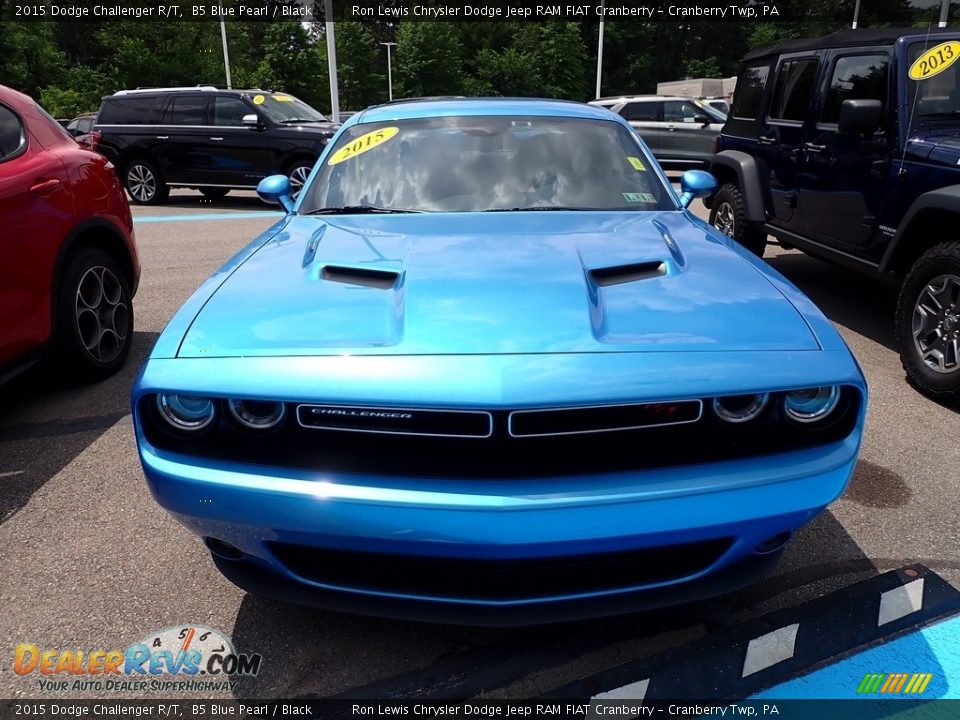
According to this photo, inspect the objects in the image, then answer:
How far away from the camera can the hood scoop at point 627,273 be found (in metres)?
2.23

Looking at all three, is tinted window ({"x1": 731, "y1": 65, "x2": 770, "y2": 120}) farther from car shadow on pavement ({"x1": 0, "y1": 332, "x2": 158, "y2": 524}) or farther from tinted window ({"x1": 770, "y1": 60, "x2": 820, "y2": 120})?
car shadow on pavement ({"x1": 0, "y1": 332, "x2": 158, "y2": 524})

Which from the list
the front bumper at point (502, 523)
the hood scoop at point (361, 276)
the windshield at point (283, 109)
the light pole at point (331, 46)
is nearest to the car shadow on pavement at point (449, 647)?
the front bumper at point (502, 523)

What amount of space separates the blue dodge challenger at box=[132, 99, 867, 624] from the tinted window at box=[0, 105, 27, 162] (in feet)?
7.70

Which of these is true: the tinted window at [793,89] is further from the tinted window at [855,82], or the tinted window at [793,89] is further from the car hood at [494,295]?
the car hood at [494,295]

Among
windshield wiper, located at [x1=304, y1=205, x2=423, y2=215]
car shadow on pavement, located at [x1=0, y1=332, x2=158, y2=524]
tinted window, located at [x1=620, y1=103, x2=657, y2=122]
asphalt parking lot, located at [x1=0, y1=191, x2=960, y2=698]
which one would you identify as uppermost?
windshield wiper, located at [x1=304, y1=205, x2=423, y2=215]

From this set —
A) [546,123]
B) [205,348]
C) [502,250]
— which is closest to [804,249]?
[546,123]

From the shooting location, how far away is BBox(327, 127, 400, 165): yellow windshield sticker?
3354mm

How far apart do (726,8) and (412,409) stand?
63.7 m

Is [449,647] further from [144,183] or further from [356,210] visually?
[144,183]

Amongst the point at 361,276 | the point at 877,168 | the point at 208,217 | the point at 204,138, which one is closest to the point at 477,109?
the point at 361,276

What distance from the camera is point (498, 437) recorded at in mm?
1728

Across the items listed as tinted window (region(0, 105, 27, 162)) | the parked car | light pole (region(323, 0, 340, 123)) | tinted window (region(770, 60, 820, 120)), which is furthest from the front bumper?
light pole (region(323, 0, 340, 123))

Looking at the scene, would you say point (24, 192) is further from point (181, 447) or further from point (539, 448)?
point (539, 448)

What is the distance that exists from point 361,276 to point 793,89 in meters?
4.94
